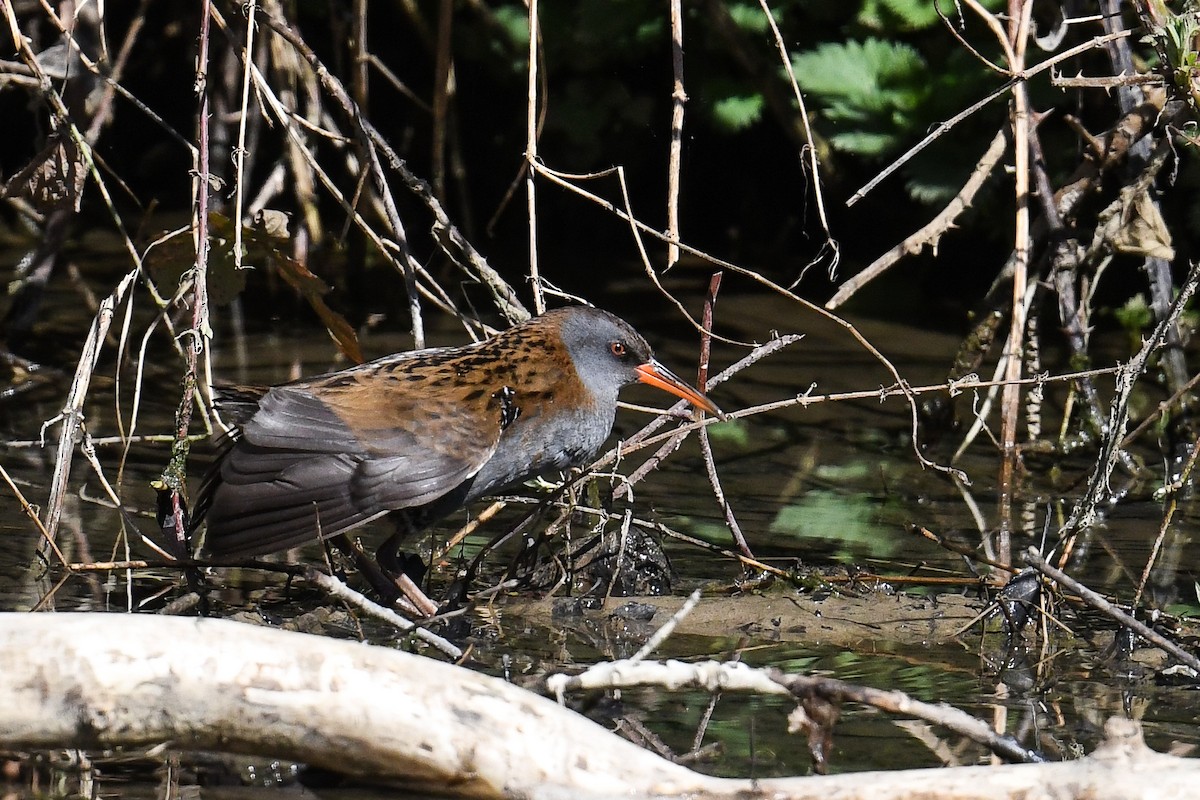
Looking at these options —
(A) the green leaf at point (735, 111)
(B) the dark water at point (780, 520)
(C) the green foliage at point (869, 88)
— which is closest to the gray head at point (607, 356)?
(B) the dark water at point (780, 520)

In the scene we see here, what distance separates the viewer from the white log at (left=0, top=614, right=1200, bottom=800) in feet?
8.52

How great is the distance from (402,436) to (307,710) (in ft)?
4.33

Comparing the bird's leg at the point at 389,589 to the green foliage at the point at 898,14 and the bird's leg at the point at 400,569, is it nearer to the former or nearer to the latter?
the bird's leg at the point at 400,569

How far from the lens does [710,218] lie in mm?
8438

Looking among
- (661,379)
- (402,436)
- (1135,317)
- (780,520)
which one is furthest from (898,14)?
(402,436)

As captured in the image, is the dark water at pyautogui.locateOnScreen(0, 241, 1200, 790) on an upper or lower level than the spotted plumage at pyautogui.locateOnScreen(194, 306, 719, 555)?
lower

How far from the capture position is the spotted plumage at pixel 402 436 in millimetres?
3799

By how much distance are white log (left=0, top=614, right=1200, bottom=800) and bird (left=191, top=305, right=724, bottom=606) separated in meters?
1.03

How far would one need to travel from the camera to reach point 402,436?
392 centimetres

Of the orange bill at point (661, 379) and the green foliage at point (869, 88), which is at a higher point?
the green foliage at point (869, 88)

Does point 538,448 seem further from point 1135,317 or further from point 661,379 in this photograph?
point 1135,317

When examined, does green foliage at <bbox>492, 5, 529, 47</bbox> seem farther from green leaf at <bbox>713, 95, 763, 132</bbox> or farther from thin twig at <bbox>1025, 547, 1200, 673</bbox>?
thin twig at <bbox>1025, 547, 1200, 673</bbox>

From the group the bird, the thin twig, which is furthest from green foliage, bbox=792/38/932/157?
the thin twig

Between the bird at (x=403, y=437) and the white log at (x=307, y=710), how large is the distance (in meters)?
1.03
